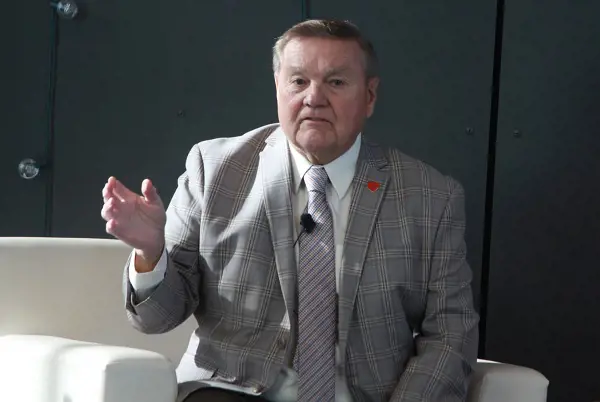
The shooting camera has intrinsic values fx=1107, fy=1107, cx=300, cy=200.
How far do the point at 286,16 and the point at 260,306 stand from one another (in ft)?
4.10

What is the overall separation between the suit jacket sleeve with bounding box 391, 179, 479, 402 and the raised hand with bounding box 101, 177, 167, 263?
631 mm

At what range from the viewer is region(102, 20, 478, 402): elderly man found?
244 centimetres

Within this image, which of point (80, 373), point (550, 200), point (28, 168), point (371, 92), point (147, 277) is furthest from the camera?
point (28, 168)

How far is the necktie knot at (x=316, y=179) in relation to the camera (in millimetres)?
2525

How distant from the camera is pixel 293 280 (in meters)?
2.47

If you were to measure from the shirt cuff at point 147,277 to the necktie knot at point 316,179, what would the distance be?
0.38 meters

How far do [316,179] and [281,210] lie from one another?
111 millimetres

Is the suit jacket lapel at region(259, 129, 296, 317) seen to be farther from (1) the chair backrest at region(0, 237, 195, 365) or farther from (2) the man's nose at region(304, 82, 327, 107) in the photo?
(1) the chair backrest at region(0, 237, 195, 365)

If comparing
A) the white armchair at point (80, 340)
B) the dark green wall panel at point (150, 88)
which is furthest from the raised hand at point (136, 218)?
the dark green wall panel at point (150, 88)

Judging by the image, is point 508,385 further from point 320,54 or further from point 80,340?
point 80,340

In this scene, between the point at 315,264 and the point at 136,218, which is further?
the point at 315,264

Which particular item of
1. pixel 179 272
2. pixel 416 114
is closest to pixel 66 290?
pixel 179 272

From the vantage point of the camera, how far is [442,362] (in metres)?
2.46

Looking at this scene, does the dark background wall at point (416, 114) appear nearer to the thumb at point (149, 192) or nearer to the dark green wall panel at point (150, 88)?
the dark green wall panel at point (150, 88)
